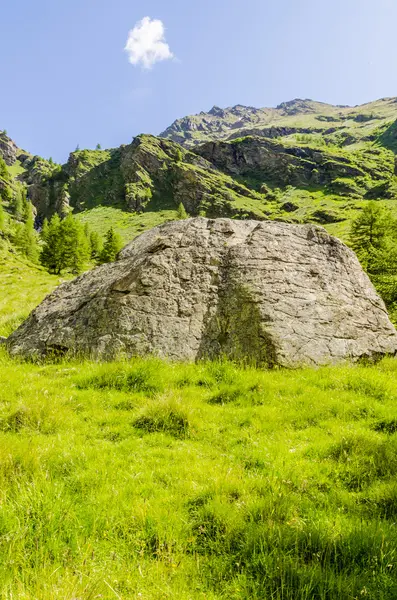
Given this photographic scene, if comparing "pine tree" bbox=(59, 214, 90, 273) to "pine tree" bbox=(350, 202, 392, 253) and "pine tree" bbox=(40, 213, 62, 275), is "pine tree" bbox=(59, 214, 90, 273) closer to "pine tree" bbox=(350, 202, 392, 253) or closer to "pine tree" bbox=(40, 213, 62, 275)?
"pine tree" bbox=(40, 213, 62, 275)

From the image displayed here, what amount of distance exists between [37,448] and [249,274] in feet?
29.1

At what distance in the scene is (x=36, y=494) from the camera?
441 centimetres

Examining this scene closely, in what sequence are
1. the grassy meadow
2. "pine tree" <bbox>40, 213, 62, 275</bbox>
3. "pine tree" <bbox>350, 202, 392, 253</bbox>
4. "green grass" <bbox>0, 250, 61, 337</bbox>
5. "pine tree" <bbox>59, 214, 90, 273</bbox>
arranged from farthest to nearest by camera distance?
"pine tree" <bbox>59, 214, 90, 273</bbox> < "pine tree" <bbox>40, 213, 62, 275</bbox> < "pine tree" <bbox>350, 202, 392, 253</bbox> < "green grass" <bbox>0, 250, 61, 337</bbox> < the grassy meadow

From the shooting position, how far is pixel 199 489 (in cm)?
489

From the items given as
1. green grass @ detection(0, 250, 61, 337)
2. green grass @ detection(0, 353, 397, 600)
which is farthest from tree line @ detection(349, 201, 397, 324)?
green grass @ detection(0, 250, 61, 337)

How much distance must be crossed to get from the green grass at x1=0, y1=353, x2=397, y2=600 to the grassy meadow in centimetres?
2

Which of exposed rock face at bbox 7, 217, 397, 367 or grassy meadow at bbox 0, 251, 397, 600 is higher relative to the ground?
exposed rock face at bbox 7, 217, 397, 367

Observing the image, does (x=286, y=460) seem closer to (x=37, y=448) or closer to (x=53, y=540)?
(x=53, y=540)

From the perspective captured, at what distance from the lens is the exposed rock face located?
10914mm

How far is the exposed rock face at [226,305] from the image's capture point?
430 inches

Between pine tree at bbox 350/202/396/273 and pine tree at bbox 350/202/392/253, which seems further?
pine tree at bbox 350/202/392/253

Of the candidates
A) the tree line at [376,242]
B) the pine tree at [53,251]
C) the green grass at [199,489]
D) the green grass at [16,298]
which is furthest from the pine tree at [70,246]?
the green grass at [199,489]

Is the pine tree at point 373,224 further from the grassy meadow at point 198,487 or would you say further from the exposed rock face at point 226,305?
the grassy meadow at point 198,487

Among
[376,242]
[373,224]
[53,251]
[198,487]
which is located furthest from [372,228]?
[53,251]
